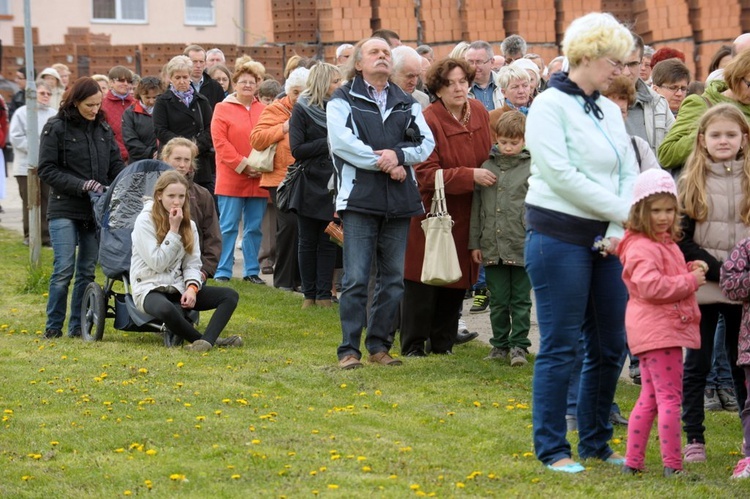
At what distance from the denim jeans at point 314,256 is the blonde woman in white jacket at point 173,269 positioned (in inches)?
75.5

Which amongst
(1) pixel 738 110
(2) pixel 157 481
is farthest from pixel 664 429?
(2) pixel 157 481

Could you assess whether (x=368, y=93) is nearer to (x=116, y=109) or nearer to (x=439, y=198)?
(x=439, y=198)

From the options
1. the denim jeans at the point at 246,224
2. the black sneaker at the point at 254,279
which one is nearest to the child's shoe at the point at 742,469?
the black sneaker at the point at 254,279

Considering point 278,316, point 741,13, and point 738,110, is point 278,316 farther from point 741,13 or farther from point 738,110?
point 741,13

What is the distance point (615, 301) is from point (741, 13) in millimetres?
16562

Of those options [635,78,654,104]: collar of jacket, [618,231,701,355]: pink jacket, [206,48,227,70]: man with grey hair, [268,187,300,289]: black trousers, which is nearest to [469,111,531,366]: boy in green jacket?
[635,78,654,104]: collar of jacket

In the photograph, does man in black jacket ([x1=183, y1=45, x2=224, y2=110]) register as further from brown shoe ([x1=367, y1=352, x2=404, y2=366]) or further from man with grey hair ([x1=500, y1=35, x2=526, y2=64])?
brown shoe ([x1=367, y1=352, x2=404, y2=366])

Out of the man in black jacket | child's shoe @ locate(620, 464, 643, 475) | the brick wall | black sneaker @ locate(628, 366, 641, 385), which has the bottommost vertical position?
child's shoe @ locate(620, 464, 643, 475)

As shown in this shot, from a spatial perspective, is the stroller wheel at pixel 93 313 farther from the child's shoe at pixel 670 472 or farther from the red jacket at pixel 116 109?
the child's shoe at pixel 670 472

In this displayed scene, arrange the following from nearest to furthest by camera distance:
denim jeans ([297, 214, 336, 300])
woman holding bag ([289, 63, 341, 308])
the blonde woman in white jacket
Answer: the blonde woman in white jacket → woman holding bag ([289, 63, 341, 308]) → denim jeans ([297, 214, 336, 300])

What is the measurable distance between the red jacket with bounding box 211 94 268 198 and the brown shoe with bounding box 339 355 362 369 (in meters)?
5.17

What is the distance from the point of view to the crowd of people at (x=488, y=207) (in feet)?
20.3

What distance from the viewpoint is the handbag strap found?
9.25 metres

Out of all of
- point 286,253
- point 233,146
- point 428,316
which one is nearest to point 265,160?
point 233,146
